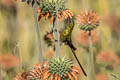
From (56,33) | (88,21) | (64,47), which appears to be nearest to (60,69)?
(56,33)

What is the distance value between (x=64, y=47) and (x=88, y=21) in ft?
2.36

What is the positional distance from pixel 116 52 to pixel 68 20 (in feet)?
7.30

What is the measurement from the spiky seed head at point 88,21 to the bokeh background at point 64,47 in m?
0.25

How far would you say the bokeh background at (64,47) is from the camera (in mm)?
3363

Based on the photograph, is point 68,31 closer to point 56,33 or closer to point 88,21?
point 56,33

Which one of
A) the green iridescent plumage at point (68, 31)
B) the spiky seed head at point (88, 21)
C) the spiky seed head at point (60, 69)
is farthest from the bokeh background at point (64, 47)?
the spiky seed head at point (60, 69)

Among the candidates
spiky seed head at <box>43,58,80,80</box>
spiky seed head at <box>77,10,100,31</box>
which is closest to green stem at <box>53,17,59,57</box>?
spiky seed head at <box>43,58,80,80</box>

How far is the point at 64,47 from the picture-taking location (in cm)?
342

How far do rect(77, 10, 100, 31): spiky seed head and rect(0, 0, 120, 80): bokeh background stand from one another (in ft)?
0.81

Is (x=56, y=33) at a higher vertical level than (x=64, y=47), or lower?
higher

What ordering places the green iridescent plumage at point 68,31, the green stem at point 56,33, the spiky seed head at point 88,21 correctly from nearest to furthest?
the green stem at point 56,33
the green iridescent plumage at point 68,31
the spiky seed head at point 88,21

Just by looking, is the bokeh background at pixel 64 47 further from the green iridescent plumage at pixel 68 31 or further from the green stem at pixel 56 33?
the green stem at pixel 56 33

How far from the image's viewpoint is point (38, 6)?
1950 mm

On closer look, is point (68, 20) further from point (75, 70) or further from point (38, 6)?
point (75, 70)
